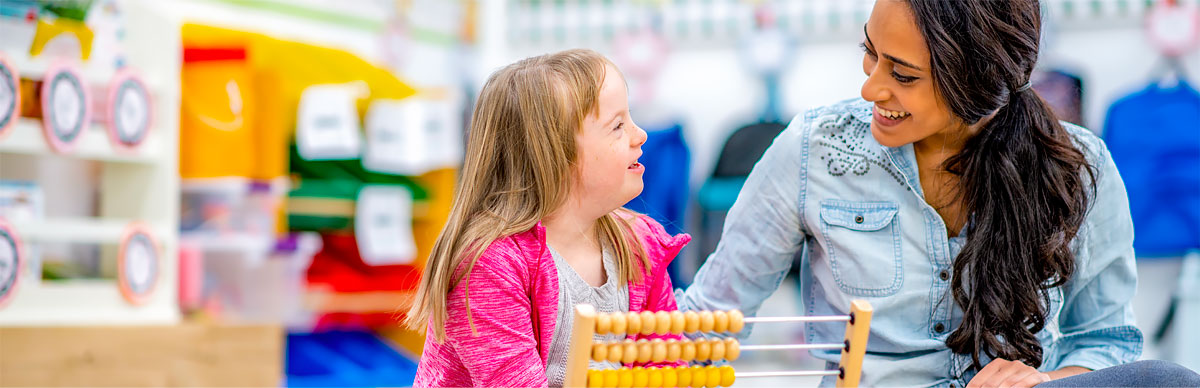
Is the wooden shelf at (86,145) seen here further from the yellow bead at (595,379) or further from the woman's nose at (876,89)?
the woman's nose at (876,89)

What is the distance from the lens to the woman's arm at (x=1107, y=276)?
5.10ft

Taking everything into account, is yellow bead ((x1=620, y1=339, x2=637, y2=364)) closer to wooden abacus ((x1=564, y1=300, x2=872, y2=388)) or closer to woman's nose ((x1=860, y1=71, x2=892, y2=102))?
wooden abacus ((x1=564, y1=300, x2=872, y2=388))

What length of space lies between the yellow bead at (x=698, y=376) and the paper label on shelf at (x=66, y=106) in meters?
1.80

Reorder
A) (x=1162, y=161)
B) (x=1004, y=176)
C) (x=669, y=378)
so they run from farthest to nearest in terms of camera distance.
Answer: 1. (x=1162, y=161)
2. (x=1004, y=176)
3. (x=669, y=378)

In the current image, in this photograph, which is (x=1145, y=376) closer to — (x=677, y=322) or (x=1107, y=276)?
(x=1107, y=276)

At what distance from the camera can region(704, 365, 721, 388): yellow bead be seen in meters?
1.26

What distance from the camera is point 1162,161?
4008mm

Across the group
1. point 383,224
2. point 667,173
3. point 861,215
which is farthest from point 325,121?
point 861,215

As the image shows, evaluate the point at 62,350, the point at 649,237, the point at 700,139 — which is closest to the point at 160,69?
the point at 62,350

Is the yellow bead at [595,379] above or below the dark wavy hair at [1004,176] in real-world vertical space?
below

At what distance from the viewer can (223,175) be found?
328 cm

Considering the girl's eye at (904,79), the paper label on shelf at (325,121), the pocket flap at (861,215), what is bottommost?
the paper label on shelf at (325,121)

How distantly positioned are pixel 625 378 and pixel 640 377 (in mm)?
23

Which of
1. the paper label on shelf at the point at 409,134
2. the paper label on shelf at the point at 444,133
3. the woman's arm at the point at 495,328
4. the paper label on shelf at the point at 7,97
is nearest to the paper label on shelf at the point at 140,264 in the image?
the paper label on shelf at the point at 7,97
